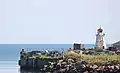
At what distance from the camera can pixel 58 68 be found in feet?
236

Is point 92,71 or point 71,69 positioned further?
point 71,69

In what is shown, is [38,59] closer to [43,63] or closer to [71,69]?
[43,63]

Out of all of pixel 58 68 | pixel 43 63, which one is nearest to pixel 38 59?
pixel 43 63

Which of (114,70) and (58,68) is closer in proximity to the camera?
(114,70)

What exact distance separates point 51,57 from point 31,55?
39.5 feet

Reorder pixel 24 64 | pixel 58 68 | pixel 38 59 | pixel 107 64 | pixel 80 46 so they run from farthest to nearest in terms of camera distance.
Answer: pixel 80 46
pixel 24 64
pixel 38 59
pixel 58 68
pixel 107 64

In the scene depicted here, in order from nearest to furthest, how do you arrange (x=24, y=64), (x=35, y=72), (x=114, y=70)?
(x=114, y=70)
(x=35, y=72)
(x=24, y=64)

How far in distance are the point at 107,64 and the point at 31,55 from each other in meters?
45.9

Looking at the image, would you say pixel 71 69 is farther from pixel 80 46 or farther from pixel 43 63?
pixel 80 46

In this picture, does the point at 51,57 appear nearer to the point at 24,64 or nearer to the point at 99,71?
the point at 24,64

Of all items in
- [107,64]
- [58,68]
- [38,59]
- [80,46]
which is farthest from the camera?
[80,46]

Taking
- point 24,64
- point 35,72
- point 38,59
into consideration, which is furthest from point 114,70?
point 24,64

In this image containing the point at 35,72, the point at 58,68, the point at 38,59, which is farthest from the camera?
the point at 38,59

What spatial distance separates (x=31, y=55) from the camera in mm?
109438
